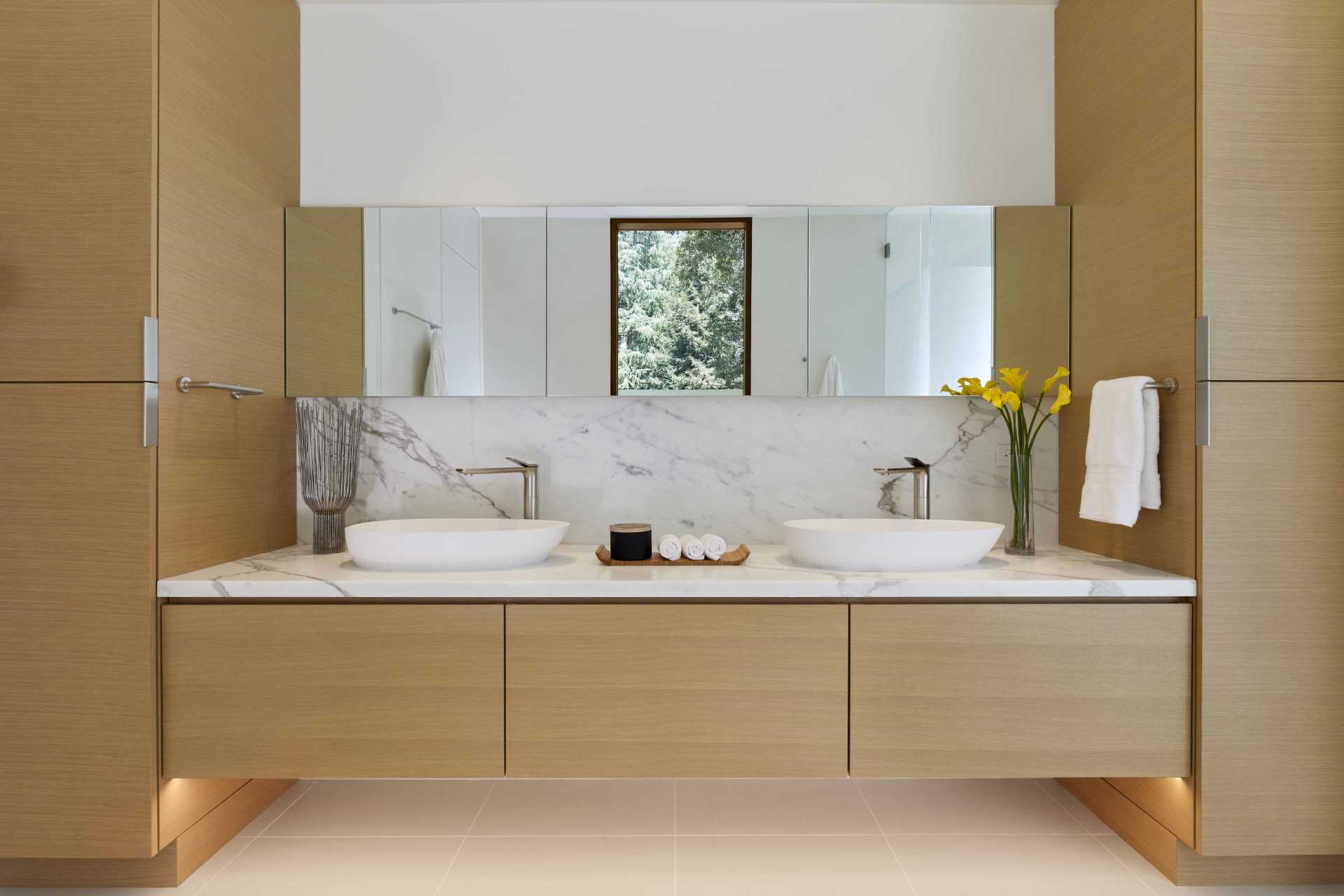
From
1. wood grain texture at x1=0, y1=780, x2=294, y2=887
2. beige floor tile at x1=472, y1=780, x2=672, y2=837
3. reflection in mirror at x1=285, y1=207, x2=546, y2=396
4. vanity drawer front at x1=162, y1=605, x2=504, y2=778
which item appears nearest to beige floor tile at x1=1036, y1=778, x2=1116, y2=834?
beige floor tile at x1=472, y1=780, x2=672, y2=837

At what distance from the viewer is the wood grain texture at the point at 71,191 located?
1.61 meters

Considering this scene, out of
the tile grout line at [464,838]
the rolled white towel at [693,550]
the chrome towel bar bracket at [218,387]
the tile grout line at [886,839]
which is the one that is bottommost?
the tile grout line at [464,838]

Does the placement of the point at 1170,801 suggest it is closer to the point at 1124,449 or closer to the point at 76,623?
the point at 1124,449

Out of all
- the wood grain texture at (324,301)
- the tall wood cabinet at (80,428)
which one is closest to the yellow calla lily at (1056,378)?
the wood grain texture at (324,301)

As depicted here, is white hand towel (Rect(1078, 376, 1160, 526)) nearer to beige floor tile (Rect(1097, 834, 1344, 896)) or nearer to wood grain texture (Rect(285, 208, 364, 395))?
beige floor tile (Rect(1097, 834, 1344, 896))

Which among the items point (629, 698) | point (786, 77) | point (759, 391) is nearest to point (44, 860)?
point (629, 698)

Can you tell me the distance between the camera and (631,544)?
1.87 meters

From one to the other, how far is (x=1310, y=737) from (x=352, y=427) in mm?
2483

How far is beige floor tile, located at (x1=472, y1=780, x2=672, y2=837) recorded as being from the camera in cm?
198

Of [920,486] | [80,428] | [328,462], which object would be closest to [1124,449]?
[920,486]

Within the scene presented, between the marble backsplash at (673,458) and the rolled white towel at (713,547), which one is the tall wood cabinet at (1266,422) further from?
the rolled white towel at (713,547)

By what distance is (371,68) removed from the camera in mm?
2254

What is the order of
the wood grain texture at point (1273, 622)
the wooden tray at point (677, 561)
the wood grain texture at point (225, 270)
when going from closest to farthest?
the wood grain texture at point (1273, 622) → the wood grain texture at point (225, 270) → the wooden tray at point (677, 561)

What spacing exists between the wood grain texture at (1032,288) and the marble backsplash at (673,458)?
197 mm
